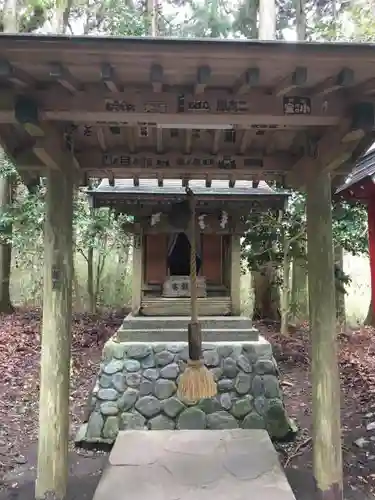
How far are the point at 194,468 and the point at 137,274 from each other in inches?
131

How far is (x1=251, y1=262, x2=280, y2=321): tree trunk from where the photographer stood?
10.9 m

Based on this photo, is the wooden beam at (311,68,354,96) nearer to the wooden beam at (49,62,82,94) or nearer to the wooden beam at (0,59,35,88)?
the wooden beam at (49,62,82,94)

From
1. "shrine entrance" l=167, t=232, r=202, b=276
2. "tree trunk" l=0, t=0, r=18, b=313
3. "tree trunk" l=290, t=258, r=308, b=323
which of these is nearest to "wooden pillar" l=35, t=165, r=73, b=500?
"shrine entrance" l=167, t=232, r=202, b=276

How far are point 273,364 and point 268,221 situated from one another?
4120 millimetres

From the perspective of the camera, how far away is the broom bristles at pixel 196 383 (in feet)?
10.4

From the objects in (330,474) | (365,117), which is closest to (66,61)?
(365,117)

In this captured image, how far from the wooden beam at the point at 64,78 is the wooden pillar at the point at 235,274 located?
4.10 m

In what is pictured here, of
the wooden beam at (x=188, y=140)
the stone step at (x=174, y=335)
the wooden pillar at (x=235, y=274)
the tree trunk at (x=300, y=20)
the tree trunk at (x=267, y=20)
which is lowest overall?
the stone step at (x=174, y=335)

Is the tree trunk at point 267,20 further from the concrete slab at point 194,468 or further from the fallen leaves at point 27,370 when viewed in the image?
the concrete slab at point 194,468

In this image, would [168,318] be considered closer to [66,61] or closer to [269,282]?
[66,61]

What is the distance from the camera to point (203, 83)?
2254 mm

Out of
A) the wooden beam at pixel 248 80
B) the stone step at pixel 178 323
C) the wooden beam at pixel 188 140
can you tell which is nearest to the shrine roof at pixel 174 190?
the stone step at pixel 178 323

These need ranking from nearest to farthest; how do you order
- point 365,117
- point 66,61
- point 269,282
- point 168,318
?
point 66,61
point 365,117
point 168,318
point 269,282

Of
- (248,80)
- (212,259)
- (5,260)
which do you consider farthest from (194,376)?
(5,260)
